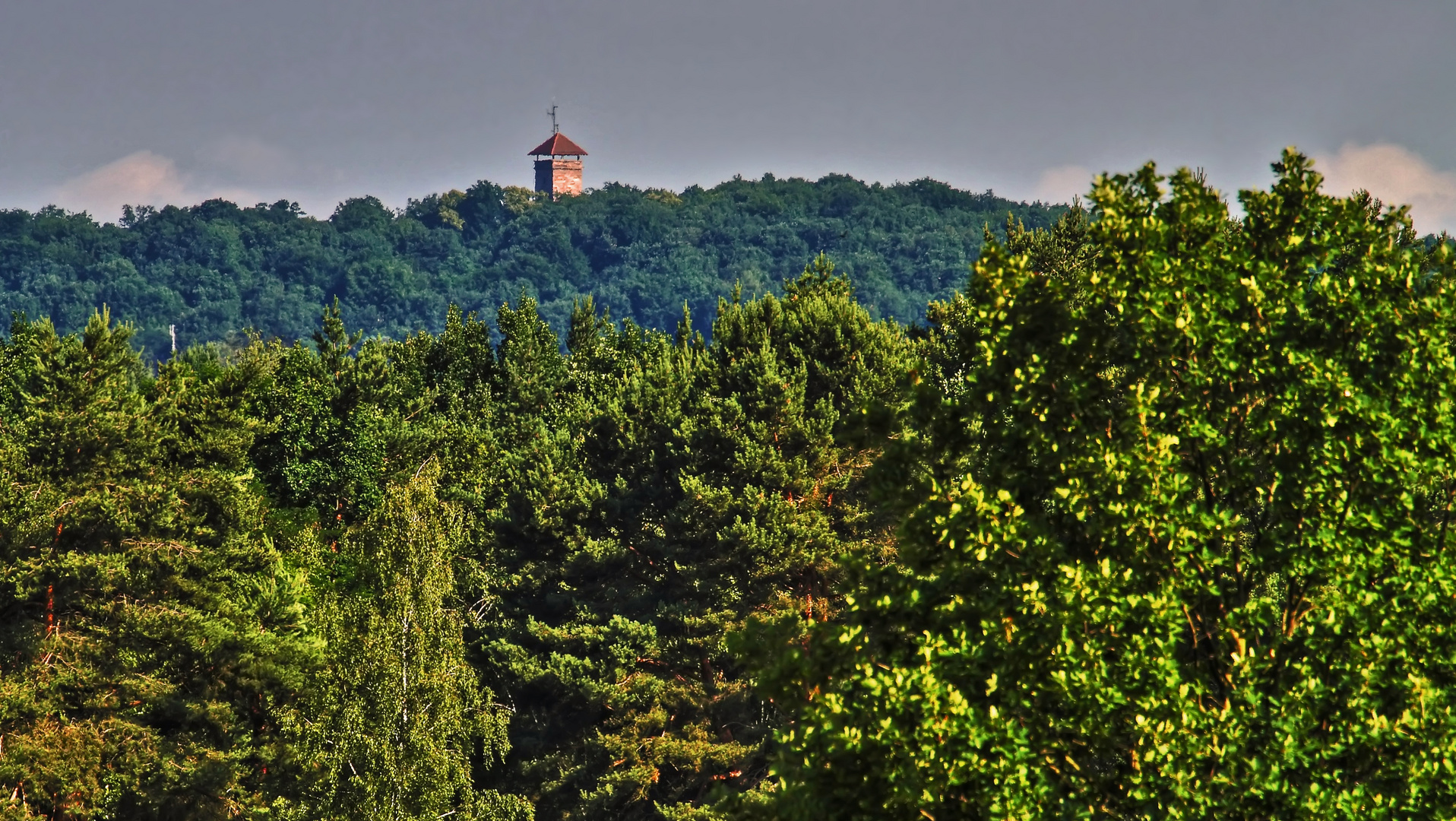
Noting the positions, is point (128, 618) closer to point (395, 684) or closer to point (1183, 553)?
point (395, 684)

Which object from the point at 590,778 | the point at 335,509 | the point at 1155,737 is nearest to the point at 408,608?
the point at 590,778

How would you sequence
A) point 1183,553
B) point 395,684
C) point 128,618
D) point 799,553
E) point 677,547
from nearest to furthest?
point 1183,553
point 395,684
point 799,553
point 128,618
point 677,547

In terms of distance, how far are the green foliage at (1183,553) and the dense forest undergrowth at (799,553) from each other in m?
0.03

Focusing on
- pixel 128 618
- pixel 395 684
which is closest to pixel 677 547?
pixel 128 618

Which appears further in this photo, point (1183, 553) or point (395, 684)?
point (395, 684)

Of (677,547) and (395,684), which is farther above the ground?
(677,547)

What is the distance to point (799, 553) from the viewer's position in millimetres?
41250

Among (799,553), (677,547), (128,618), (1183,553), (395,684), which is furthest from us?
(677,547)

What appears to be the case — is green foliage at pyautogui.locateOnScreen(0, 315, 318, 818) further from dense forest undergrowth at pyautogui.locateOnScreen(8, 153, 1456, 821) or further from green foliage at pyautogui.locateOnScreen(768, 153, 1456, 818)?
green foliage at pyautogui.locateOnScreen(768, 153, 1456, 818)

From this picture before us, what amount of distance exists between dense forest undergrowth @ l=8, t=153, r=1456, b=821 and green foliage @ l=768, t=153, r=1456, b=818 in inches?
1.2

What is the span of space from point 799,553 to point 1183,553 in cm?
3012

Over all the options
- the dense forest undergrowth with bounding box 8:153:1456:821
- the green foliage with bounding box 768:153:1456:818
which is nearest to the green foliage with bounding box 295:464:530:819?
the dense forest undergrowth with bounding box 8:153:1456:821

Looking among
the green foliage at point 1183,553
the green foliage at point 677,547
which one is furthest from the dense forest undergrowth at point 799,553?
the green foliage at point 677,547

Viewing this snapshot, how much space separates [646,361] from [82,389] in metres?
18.3
